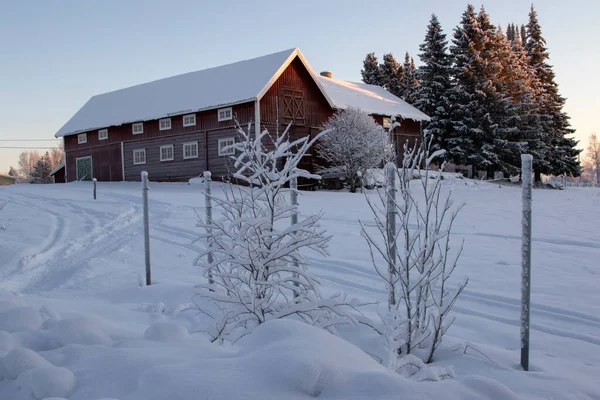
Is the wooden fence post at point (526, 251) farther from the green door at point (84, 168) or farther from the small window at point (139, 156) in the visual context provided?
the green door at point (84, 168)

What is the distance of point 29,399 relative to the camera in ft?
7.89

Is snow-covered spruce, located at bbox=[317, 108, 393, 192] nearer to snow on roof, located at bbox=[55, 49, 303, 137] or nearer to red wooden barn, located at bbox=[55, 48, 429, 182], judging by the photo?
red wooden barn, located at bbox=[55, 48, 429, 182]

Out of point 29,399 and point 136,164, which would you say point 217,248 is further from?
point 136,164

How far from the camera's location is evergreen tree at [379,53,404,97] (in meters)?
46.5

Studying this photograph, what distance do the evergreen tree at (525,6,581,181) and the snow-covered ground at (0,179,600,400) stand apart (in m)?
26.7

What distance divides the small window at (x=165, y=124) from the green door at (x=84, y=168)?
24.9 ft

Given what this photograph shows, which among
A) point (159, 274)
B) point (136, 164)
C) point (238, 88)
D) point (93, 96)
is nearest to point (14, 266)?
point (159, 274)

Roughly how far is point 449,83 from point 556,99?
1121cm

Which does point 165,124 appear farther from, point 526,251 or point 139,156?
point 526,251

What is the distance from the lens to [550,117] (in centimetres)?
3603

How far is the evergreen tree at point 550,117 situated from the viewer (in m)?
36.2

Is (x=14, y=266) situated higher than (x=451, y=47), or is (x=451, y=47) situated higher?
(x=451, y=47)

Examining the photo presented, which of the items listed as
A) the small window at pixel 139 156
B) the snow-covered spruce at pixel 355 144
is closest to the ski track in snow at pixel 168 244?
the snow-covered spruce at pixel 355 144

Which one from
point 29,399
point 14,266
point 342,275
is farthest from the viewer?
point 14,266
